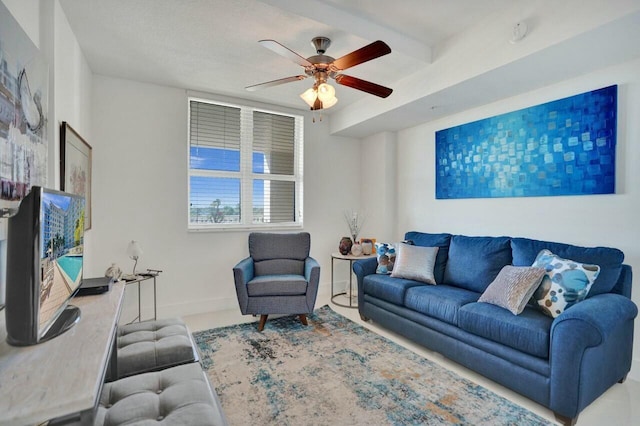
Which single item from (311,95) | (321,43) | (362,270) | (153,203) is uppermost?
(321,43)

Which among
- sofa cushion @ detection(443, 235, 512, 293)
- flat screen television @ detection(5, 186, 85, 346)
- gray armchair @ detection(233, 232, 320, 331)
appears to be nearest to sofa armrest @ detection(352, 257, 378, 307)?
gray armchair @ detection(233, 232, 320, 331)

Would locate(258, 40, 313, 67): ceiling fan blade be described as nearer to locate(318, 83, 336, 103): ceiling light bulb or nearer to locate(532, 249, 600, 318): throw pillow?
locate(318, 83, 336, 103): ceiling light bulb

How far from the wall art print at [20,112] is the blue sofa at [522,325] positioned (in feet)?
8.80

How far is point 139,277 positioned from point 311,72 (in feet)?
8.05

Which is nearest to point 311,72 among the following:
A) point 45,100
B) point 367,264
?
point 45,100

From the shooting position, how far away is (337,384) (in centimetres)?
219

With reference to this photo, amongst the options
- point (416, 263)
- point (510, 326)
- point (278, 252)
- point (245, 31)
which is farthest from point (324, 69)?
point (510, 326)

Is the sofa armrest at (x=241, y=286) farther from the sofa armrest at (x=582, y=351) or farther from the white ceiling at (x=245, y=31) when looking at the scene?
the sofa armrest at (x=582, y=351)

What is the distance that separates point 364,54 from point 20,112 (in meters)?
1.85

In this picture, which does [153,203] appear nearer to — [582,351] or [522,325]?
[522,325]

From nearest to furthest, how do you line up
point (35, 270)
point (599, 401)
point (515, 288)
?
point (35, 270) < point (599, 401) < point (515, 288)

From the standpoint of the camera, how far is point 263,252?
12.1 ft

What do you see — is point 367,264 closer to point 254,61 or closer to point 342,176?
point 342,176

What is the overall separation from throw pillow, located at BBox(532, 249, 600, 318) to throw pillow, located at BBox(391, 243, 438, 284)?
0.98 m
